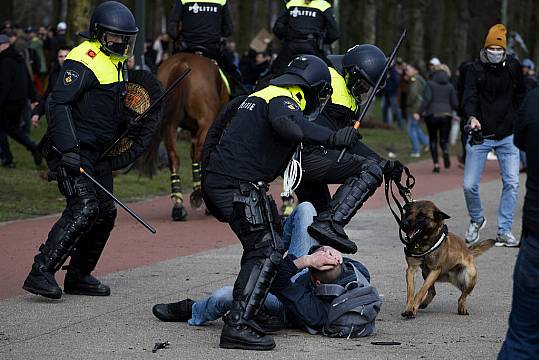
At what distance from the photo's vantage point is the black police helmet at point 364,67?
327 inches

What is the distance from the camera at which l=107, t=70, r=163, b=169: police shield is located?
906 cm

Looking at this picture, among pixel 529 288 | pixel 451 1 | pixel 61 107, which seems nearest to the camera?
pixel 529 288

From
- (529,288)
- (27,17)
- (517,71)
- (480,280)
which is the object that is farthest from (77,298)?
(27,17)

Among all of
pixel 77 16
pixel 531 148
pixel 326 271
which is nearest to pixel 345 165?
pixel 326 271

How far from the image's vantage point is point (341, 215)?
7.16 meters

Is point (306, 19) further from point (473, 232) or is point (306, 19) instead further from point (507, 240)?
point (507, 240)


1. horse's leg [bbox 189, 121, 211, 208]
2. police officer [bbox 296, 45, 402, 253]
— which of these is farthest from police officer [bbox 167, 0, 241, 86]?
police officer [bbox 296, 45, 402, 253]

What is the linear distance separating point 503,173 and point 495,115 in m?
0.61

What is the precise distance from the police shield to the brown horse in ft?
14.1

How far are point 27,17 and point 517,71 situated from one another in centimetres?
4872

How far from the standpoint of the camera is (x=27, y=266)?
10.2 m

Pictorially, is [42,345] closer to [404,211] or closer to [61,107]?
[61,107]

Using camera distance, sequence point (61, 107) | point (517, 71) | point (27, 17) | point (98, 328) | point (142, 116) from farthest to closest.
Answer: point (27, 17), point (517, 71), point (142, 116), point (61, 107), point (98, 328)

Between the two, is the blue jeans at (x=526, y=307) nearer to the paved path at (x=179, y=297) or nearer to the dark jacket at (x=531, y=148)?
the dark jacket at (x=531, y=148)
